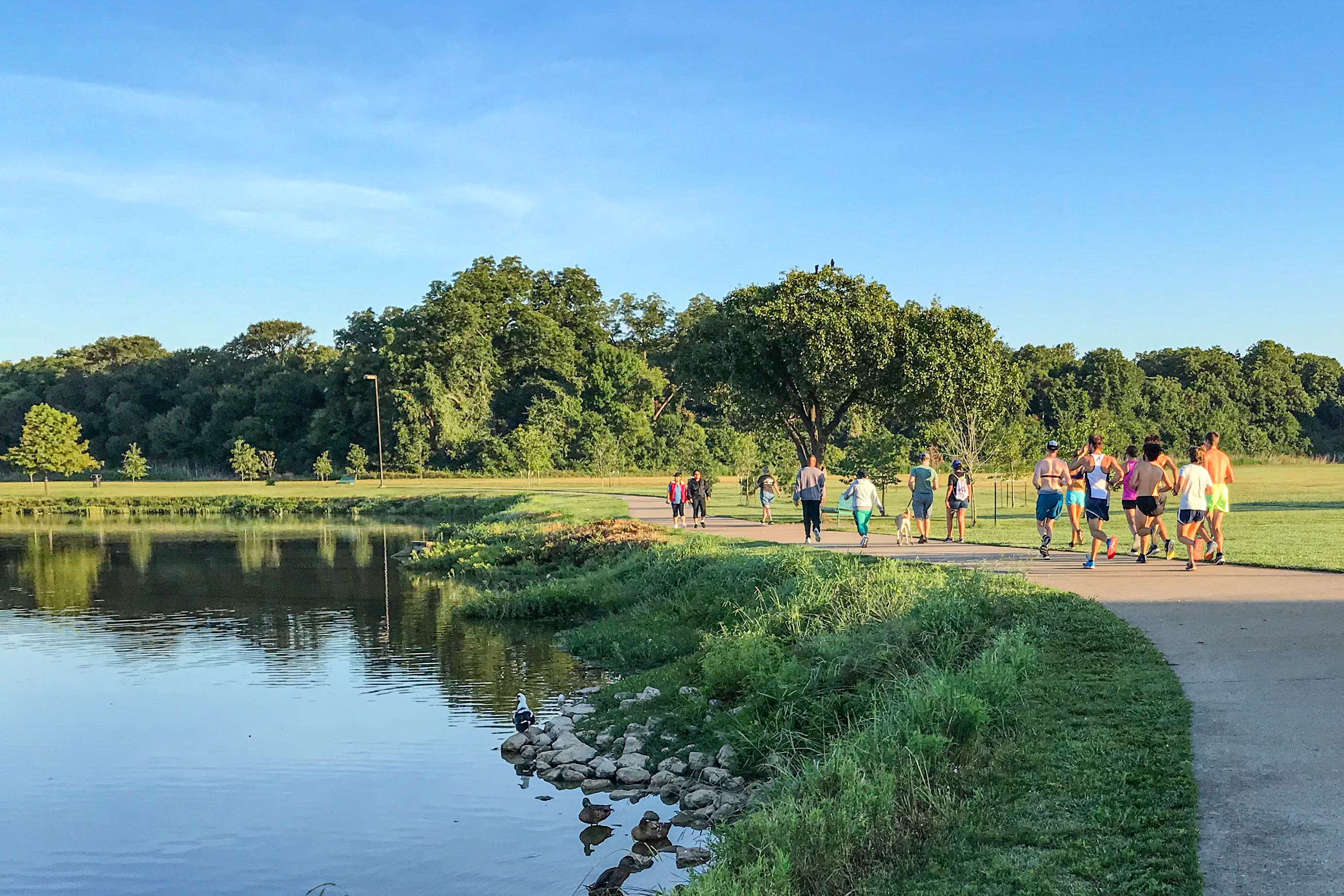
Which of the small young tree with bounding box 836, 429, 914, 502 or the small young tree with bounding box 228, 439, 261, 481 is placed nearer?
the small young tree with bounding box 836, 429, 914, 502

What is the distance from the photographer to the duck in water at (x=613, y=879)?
28.5ft

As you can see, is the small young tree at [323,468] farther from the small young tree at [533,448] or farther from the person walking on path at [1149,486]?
the person walking on path at [1149,486]

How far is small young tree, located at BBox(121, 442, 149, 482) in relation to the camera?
81.8 m

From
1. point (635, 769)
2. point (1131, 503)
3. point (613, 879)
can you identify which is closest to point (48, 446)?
point (1131, 503)

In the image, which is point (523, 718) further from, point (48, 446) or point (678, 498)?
point (48, 446)

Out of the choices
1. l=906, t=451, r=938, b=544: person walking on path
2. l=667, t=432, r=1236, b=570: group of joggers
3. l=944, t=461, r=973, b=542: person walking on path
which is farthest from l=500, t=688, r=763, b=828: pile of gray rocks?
l=944, t=461, r=973, b=542: person walking on path

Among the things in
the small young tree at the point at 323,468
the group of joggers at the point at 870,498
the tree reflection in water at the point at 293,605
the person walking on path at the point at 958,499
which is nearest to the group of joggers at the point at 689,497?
the group of joggers at the point at 870,498

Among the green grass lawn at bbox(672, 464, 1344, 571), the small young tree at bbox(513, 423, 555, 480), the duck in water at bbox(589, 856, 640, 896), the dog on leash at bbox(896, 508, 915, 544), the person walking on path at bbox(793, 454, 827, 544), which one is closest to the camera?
the duck in water at bbox(589, 856, 640, 896)

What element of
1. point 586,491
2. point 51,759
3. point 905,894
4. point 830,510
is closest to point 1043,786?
point 905,894

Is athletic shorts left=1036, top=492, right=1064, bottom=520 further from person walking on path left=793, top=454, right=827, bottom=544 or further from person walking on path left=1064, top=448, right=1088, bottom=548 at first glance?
person walking on path left=793, top=454, right=827, bottom=544

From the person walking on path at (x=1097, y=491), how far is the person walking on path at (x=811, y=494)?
5616mm

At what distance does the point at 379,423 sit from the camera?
238ft

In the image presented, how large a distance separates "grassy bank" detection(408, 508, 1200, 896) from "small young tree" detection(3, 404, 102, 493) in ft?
245

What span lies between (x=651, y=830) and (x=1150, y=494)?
1070cm
